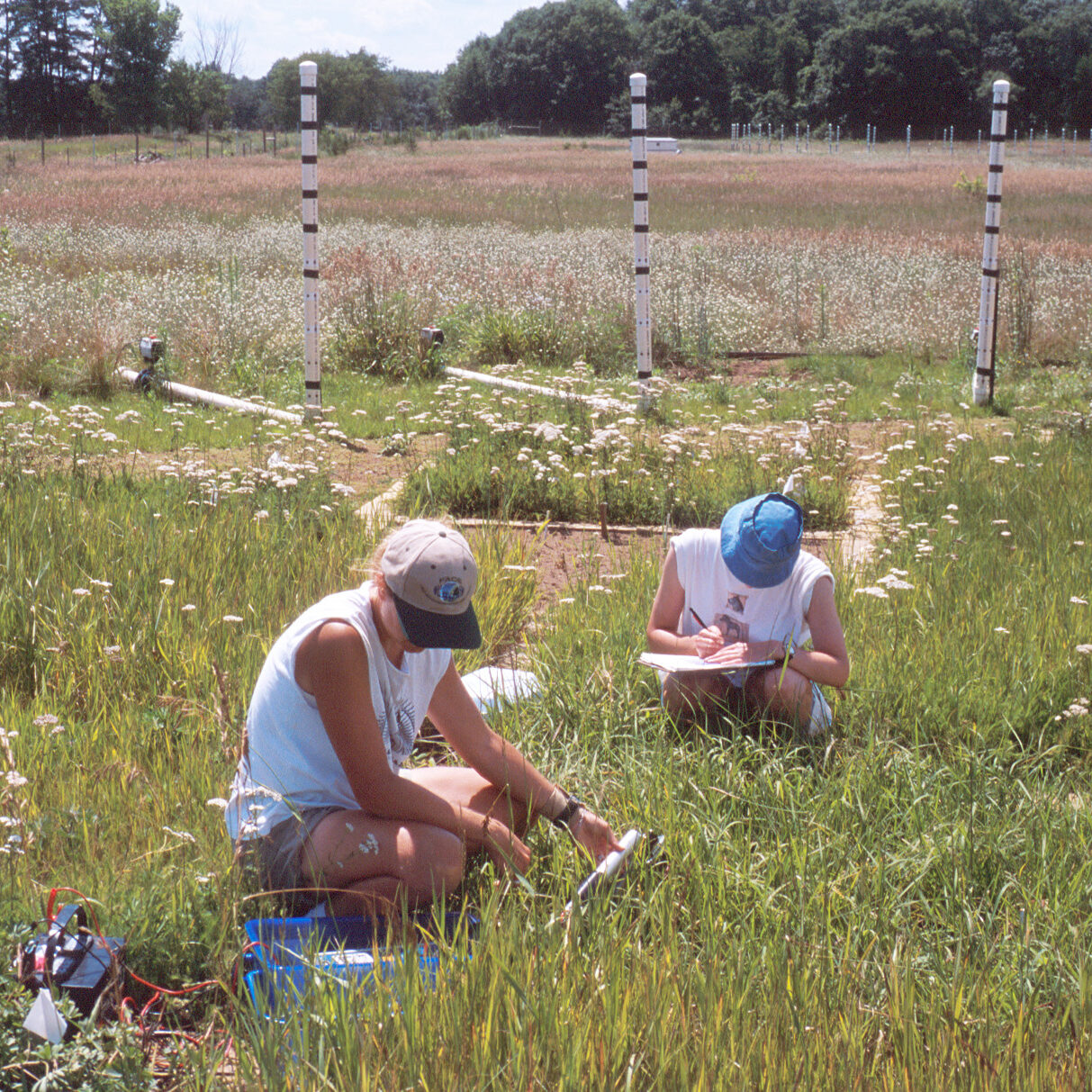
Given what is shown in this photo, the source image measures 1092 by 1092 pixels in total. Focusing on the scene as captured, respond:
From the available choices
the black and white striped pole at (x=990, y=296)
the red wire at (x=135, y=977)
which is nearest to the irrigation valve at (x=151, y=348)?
the black and white striped pole at (x=990, y=296)

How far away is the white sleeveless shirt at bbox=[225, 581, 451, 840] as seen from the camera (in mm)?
2783

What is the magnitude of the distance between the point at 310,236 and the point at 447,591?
726cm

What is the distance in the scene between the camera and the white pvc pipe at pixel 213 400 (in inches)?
328

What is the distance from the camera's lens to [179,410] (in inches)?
335

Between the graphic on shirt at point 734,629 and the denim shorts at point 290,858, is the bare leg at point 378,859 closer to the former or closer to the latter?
the denim shorts at point 290,858

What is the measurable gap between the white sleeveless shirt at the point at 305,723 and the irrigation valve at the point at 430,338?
8125mm

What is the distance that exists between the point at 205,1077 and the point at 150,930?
1.68ft

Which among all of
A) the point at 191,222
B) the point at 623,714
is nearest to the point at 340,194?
the point at 191,222

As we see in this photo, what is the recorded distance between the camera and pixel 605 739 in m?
3.61

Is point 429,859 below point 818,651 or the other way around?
below

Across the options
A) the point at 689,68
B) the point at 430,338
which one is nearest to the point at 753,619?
the point at 430,338

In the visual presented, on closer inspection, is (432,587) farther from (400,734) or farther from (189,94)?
(189,94)

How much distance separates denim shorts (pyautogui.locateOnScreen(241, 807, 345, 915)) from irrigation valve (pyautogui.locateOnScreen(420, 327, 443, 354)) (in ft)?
27.3

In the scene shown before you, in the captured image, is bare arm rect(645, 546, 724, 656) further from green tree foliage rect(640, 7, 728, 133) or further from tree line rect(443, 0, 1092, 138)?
green tree foliage rect(640, 7, 728, 133)
